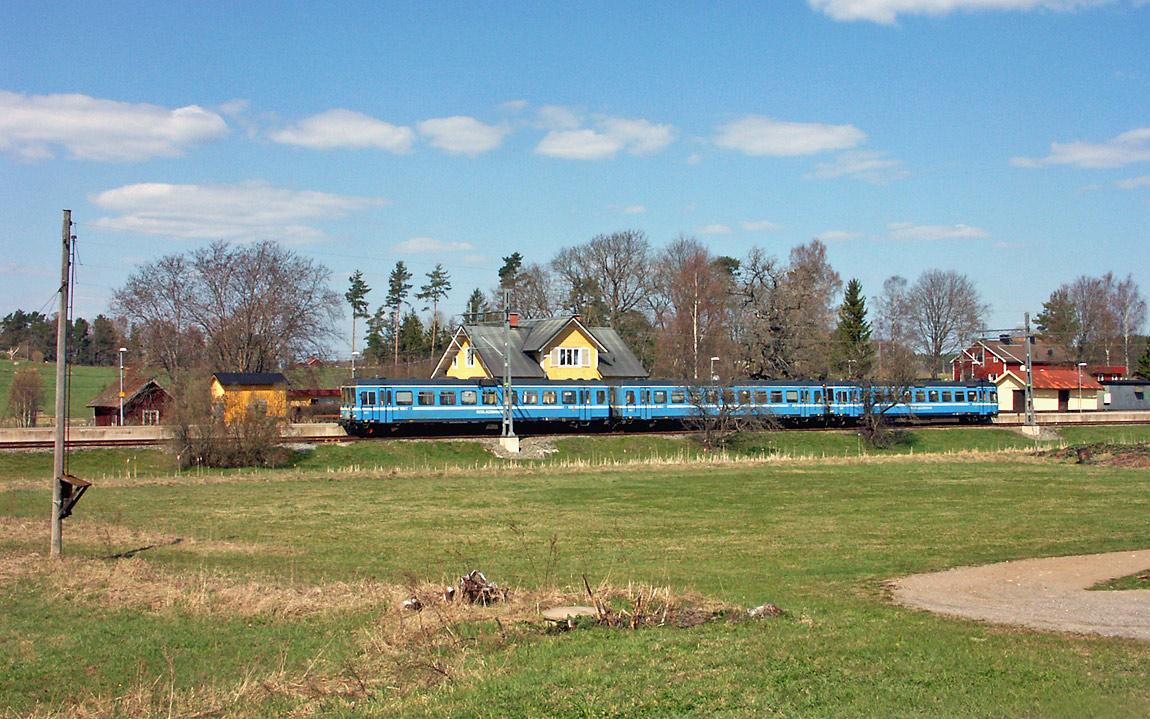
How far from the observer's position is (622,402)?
50812 mm

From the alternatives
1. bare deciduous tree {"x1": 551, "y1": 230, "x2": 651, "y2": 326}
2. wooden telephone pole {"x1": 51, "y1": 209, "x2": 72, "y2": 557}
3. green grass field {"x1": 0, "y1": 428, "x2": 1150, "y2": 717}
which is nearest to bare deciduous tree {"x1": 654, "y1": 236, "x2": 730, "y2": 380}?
bare deciduous tree {"x1": 551, "y1": 230, "x2": 651, "y2": 326}

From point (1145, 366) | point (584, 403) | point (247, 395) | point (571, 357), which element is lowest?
point (584, 403)

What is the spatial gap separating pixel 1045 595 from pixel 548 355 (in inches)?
1981

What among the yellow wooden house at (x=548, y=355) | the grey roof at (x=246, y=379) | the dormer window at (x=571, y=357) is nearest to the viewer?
the grey roof at (x=246, y=379)

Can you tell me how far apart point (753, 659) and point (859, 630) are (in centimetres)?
200

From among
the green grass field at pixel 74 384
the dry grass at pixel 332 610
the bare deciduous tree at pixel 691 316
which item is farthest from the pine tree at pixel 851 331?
the dry grass at pixel 332 610

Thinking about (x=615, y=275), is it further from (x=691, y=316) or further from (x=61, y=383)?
(x=61, y=383)

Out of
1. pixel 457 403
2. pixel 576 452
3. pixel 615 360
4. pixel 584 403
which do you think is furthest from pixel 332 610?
pixel 615 360

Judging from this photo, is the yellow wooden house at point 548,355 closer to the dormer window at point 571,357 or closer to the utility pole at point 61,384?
the dormer window at point 571,357

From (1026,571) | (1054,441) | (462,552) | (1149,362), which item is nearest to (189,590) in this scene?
(462,552)

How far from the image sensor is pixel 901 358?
214 ft

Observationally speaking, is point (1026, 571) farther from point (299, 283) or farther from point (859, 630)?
point (299, 283)

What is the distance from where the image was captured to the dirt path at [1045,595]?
35.8 feet

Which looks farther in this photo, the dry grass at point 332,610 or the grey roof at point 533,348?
the grey roof at point 533,348
